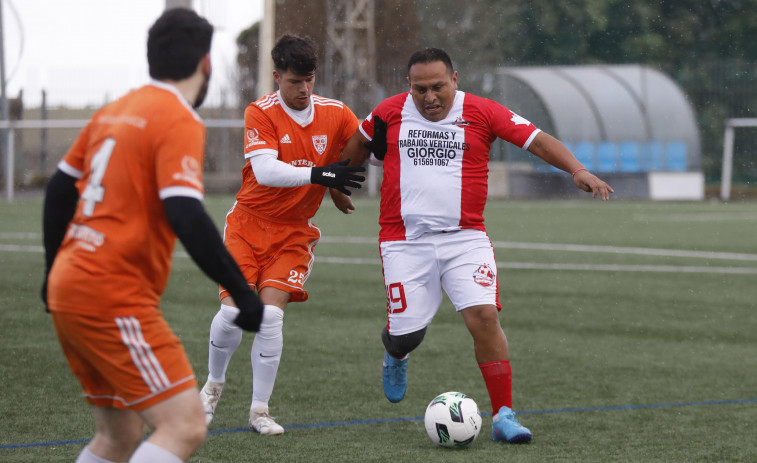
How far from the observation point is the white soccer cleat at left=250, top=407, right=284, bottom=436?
5.33 metres

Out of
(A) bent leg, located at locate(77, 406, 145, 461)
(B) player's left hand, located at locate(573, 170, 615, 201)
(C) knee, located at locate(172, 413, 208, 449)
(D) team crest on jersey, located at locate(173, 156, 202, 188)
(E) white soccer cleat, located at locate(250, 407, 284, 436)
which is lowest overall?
(E) white soccer cleat, located at locate(250, 407, 284, 436)

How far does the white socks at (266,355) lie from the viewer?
5.56 m

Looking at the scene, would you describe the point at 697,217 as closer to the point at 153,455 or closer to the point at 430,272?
the point at 430,272

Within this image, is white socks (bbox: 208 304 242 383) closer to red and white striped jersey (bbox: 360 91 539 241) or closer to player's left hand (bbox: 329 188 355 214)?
player's left hand (bbox: 329 188 355 214)

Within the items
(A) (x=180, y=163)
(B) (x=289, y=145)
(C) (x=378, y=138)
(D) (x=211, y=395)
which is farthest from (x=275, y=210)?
(A) (x=180, y=163)

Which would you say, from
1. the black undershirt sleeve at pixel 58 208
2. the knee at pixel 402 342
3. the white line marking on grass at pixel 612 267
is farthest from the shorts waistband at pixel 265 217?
the white line marking on grass at pixel 612 267

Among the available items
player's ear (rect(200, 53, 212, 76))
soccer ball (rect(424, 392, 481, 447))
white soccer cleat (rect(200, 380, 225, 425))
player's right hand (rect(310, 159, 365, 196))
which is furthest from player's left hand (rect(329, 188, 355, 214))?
player's ear (rect(200, 53, 212, 76))

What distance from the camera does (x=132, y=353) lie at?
3.12 metres

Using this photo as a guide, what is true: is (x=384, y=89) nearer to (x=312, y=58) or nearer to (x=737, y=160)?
(x=737, y=160)

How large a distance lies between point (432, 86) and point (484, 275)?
1.00 m

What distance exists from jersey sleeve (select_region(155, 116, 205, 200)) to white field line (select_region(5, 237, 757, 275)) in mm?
10770

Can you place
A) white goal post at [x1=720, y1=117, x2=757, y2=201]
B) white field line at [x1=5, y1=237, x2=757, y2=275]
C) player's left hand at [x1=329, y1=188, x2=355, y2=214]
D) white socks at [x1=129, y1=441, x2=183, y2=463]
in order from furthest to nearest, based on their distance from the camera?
white goal post at [x1=720, y1=117, x2=757, y2=201]
white field line at [x1=5, y1=237, x2=757, y2=275]
player's left hand at [x1=329, y1=188, x2=355, y2=214]
white socks at [x1=129, y1=441, x2=183, y2=463]

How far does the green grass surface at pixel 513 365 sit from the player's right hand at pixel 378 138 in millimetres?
1455

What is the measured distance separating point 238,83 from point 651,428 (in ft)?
102
